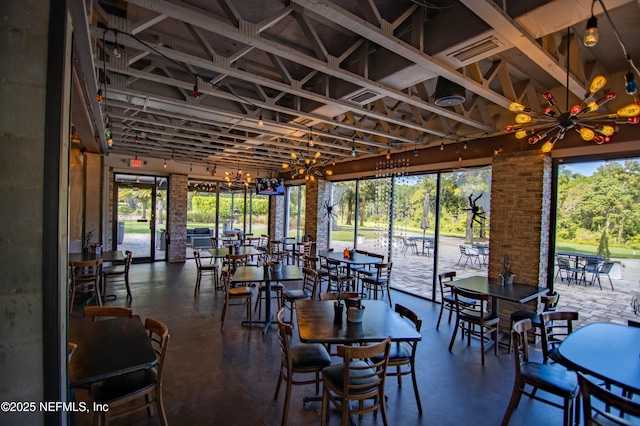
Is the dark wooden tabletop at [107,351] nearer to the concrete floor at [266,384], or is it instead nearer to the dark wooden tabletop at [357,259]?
the concrete floor at [266,384]

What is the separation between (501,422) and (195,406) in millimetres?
2816

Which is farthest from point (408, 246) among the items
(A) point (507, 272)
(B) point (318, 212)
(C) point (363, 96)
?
(C) point (363, 96)

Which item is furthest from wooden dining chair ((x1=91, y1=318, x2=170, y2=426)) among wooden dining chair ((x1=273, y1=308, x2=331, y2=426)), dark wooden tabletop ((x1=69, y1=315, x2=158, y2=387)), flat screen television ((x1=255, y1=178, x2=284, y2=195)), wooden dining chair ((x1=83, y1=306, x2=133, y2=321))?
flat screen television ((x1=255, y1=178, x2=284, y2=195))

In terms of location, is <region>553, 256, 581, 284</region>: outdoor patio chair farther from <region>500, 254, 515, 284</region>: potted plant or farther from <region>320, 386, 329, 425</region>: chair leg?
<region>320, 386, 329, 425</region>: chair leg

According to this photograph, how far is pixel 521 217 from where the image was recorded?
15.7ft

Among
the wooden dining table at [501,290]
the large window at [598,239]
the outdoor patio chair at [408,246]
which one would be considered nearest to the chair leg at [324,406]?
the wooden dining table at [501,290]

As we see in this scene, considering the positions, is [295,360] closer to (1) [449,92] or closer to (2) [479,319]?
(2) [479,319]

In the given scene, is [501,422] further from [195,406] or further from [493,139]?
[493,139]

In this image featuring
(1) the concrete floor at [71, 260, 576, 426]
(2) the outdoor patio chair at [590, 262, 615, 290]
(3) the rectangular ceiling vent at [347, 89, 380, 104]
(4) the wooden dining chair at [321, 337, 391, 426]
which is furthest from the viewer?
(2) the outdoor patio chair at [590, 262, 615, 290]

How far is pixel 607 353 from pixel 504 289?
6.34 feet

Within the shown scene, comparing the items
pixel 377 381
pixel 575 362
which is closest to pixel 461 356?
pixel 575 362

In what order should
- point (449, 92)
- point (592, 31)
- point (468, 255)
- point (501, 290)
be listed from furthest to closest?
1. point (468, 255)
2. point (501, 290)
3. point (449, 92)
4. point (592, 31)

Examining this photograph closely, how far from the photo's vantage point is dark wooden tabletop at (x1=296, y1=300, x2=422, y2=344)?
2.57 meters

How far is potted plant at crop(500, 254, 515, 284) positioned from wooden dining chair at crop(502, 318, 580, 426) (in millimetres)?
1917
